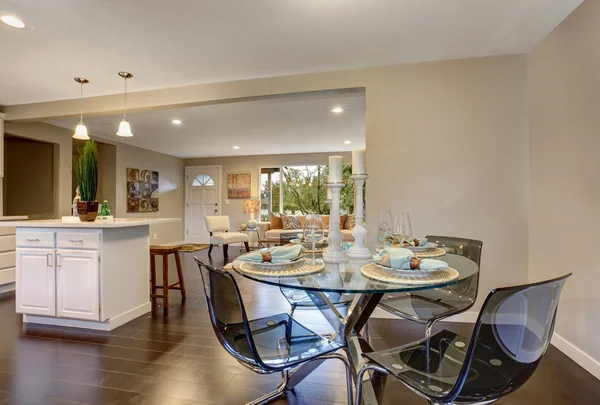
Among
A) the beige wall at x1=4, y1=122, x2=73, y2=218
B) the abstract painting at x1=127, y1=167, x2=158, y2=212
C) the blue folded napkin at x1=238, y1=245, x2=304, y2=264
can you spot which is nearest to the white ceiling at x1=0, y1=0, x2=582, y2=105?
the blue folded napkin at x1=238, y1=245, x2=304, y2=264

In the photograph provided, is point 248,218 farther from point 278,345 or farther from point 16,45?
point 278,345

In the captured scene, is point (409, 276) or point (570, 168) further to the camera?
point (570, 168)

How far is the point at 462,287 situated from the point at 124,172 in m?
6.84

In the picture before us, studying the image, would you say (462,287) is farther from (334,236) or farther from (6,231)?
(6,231)

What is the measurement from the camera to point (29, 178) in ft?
17.8

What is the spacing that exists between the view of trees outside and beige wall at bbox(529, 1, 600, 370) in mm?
5568

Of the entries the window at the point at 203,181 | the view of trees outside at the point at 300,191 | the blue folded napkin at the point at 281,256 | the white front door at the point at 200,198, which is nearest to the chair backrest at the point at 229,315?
the blue folded napkin at the point at 281,256

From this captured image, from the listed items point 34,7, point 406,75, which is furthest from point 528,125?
point 34,7

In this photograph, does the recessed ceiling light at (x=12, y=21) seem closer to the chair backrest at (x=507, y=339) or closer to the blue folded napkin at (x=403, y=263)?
the blue folded napkin at (x=403, y=263)

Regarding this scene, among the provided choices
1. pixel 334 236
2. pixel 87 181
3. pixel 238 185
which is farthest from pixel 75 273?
pixel 238 185

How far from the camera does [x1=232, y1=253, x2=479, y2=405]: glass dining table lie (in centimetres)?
115

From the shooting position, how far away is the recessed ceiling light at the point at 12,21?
2188 millimetres

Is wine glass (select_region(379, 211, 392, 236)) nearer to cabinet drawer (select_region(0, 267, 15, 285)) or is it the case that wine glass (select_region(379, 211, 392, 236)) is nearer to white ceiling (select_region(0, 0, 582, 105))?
white ceiling (select_region(0, 0, 582, 105))

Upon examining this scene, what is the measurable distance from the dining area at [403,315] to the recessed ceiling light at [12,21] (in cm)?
233
